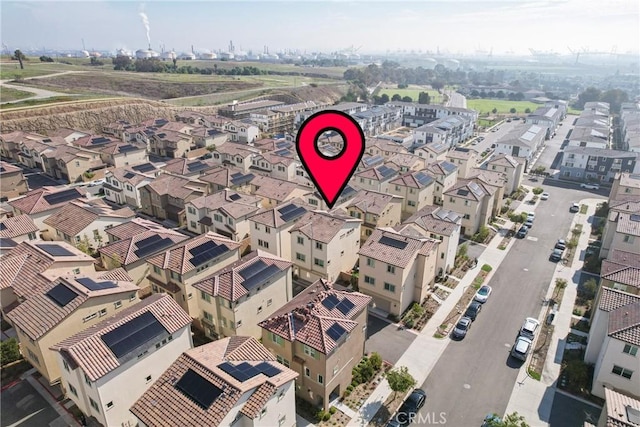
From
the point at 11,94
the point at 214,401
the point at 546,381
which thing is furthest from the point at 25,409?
the point at 11,94

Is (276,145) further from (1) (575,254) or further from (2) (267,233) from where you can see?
(1) (575,254)

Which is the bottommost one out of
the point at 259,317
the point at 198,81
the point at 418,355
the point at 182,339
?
the point at 418,355

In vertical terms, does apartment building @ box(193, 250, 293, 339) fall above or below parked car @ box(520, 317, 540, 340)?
above

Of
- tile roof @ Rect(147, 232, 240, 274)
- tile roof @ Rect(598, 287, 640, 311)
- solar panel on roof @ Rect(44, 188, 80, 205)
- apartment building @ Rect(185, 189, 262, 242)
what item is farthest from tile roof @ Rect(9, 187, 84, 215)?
tile roof @ Rect(598, 287, 640, 311)

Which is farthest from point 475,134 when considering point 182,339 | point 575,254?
point 182,339

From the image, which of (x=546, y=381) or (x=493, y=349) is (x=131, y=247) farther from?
(x=546, y=381)

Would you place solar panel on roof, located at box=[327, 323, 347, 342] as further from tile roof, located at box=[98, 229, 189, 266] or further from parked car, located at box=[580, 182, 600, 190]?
parked car, located at box=[580, 182, 600, 190]

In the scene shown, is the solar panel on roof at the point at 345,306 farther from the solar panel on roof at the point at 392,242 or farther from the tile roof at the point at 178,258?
the tile roof at the point at 178,258
